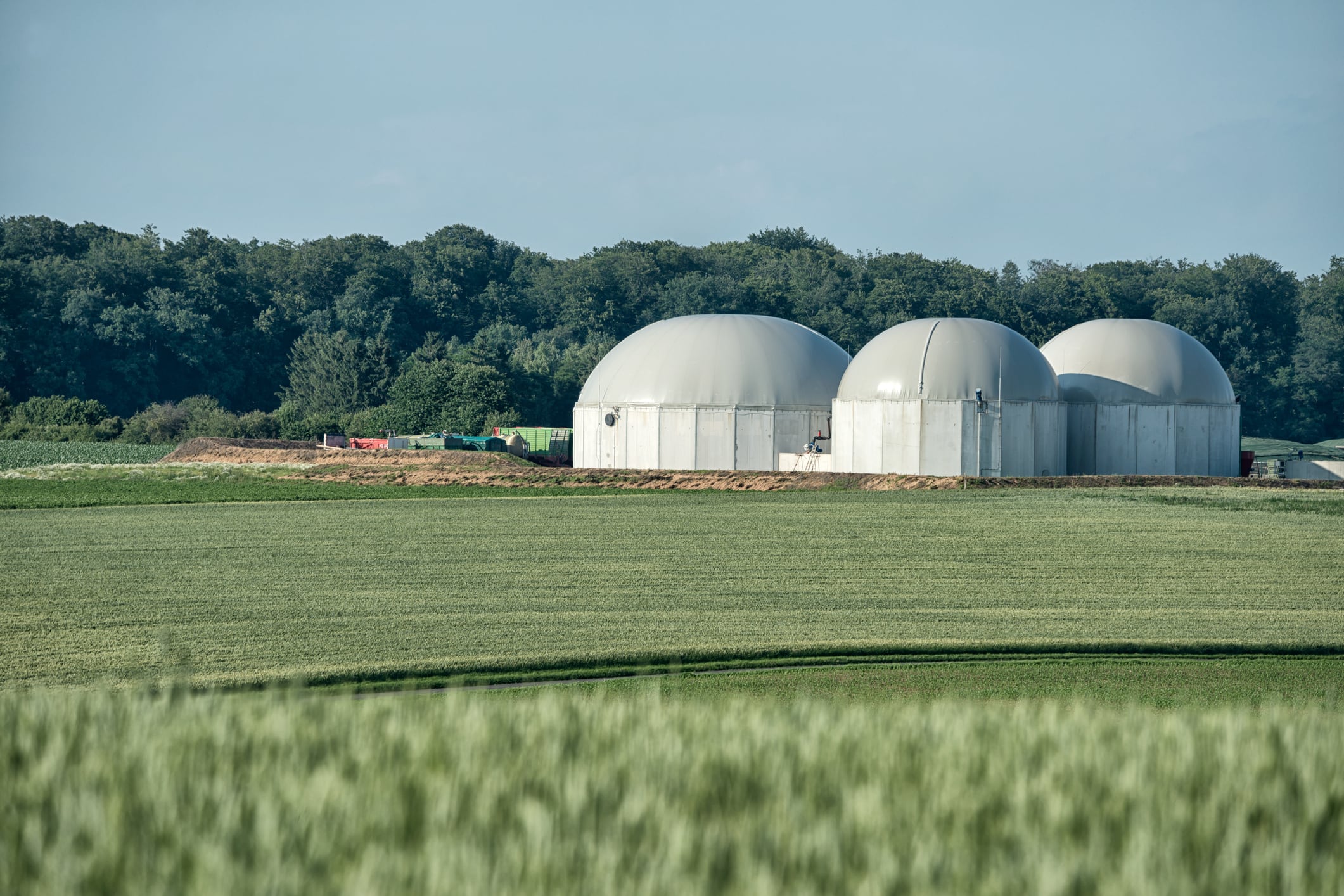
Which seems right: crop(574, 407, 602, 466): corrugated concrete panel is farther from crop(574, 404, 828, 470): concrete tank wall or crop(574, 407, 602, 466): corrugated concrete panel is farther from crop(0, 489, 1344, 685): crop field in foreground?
crop(0, 489, 1344, 685): crop field in foreground

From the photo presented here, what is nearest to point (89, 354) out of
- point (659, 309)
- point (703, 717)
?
point (659, 309)

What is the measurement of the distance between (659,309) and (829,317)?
1793 cm

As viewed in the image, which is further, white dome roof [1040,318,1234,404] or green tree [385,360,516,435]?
green tree [385,360,516,435]

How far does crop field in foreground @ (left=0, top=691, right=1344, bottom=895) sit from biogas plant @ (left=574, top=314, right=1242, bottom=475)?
39429 mm

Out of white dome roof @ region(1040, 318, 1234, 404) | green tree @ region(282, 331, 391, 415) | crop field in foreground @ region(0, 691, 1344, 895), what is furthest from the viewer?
green tree @ region(282, 331, 391, 415)

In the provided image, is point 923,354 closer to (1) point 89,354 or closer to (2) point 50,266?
(1) point 89,354

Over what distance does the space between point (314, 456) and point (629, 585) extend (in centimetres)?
3736

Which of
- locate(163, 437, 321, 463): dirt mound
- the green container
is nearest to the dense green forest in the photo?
the green container

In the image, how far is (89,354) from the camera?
98812 millimetres

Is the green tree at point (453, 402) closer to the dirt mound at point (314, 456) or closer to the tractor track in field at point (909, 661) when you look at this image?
the dirt mound at point (314, 456)

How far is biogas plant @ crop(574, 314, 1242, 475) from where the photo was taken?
45.9 metres

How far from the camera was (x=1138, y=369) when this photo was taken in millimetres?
50500

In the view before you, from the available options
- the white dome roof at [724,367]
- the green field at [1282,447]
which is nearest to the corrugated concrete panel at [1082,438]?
the white dome roof at [724,367]

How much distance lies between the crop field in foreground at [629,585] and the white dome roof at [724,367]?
15227 millimetres
